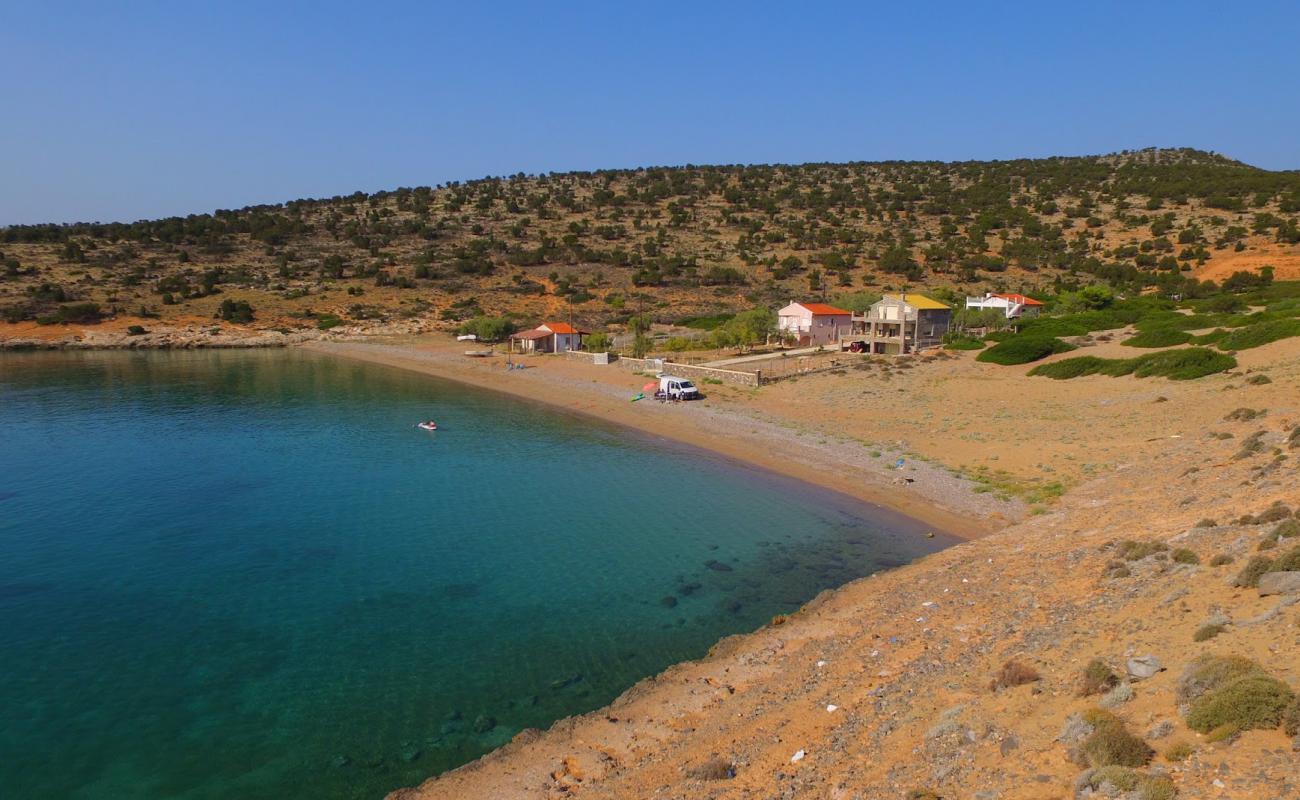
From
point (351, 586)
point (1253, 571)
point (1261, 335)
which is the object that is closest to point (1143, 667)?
point (1253, 571)

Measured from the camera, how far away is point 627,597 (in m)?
21.5

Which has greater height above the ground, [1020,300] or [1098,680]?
[1020,300]

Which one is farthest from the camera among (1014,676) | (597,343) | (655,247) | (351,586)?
(655,247)

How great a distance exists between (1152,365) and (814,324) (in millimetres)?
30346

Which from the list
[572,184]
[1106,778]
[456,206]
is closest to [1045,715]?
[1106,778]

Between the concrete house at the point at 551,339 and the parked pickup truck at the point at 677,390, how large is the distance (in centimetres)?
2495

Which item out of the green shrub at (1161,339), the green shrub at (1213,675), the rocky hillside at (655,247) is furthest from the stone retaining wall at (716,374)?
the green shrub at (1213,675)

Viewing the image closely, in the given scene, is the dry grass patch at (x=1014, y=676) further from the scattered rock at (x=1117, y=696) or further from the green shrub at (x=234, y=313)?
the green shrub at (x=234, y=313)

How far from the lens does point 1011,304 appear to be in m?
73.8

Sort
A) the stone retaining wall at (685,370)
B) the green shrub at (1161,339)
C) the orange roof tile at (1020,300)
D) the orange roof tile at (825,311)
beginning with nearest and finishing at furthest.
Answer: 1. the green shrub at (1161,339)
2. the stone retaining wall at (685,370)
3. the orange roof tile at (825,311)
4. the orange roof tile at (1020,300)

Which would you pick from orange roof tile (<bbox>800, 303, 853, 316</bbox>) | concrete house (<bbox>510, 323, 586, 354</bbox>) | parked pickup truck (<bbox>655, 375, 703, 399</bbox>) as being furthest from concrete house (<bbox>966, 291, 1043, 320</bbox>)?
concrete house (<bbox>510, 323, 586, 354</bbox>)

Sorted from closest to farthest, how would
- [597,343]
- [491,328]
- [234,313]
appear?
[597,343]
[491,328]
[234,313]

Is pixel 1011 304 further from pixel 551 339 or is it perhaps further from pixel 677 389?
pixel 551 339

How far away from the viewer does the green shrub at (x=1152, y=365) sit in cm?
3991
